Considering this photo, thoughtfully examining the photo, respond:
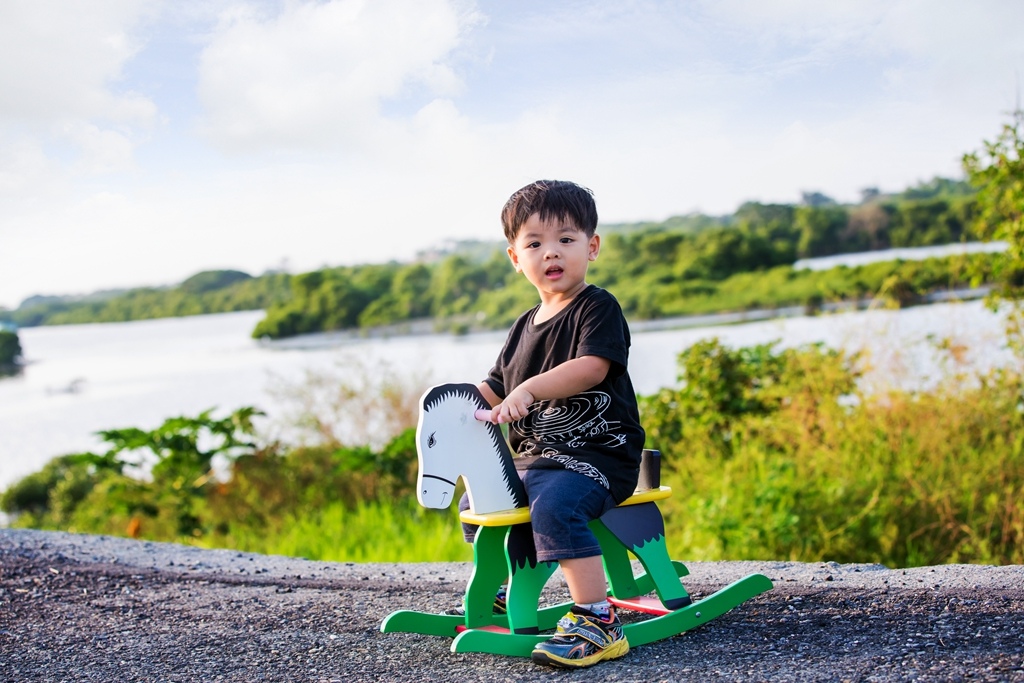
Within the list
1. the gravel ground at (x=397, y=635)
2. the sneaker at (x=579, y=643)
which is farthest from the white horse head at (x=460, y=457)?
the gravel ground at (x=397, y=635)

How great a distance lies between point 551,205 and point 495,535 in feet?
3.24

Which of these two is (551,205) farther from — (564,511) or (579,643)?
(579,643)

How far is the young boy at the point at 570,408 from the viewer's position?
257 cm

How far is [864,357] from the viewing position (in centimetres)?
645

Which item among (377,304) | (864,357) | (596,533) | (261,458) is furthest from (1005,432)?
(377,304)

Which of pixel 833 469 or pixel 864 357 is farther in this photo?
pixel 864 357

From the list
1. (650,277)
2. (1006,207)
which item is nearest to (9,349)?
(650,277)

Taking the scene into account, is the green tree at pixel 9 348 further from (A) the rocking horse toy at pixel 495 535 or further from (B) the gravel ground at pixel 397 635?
(A) the rocking horse toy at pixel 495 535

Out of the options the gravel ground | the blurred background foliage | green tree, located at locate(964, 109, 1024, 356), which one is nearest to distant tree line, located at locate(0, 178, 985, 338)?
the blurred background foliage

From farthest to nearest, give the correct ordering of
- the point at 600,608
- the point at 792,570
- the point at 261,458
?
the point at 261,458
the point at 792,570
the point at 600,608

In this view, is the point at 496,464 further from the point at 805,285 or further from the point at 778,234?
the point at 778,234

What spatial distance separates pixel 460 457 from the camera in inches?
106

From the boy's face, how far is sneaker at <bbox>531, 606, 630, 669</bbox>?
95cm

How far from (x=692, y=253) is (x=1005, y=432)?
7.26 meters
